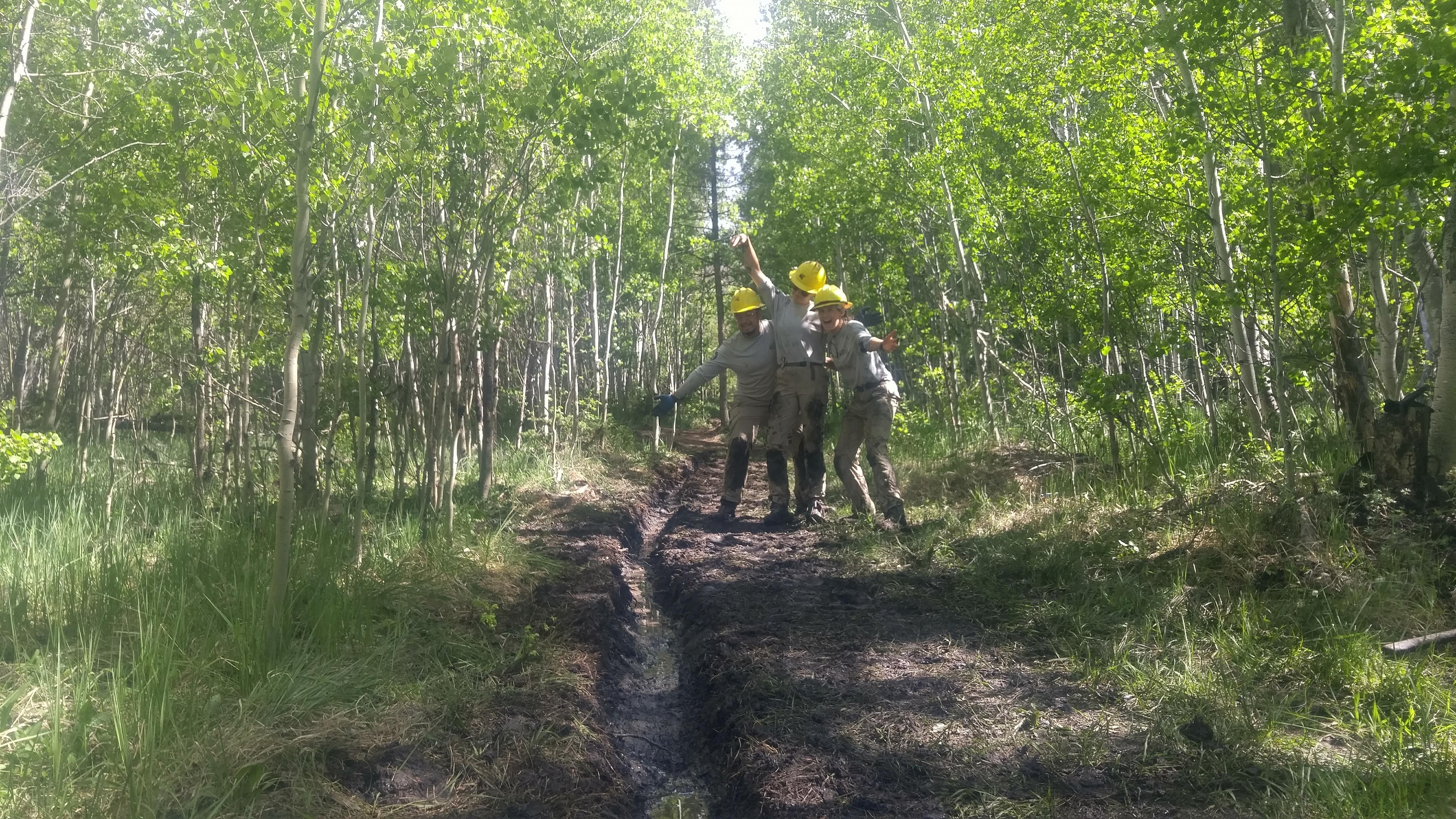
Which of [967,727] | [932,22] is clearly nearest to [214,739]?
[967,727]

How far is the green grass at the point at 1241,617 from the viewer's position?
2875 mm

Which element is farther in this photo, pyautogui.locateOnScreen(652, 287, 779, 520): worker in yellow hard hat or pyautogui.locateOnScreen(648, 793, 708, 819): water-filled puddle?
pyautogui.locateOnScreen(652, 287, 779, 520): worker in yellow hard hat

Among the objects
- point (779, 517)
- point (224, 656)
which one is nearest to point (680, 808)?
point (224, 656)

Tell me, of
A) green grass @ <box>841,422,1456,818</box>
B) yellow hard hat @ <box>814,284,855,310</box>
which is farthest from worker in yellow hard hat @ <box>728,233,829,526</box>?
green grass @ <box>841,422,1456,818</box>

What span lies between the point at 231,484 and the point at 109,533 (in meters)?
2.57

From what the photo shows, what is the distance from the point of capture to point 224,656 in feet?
11.9

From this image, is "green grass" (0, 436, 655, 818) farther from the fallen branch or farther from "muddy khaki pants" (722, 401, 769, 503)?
the fallen branch

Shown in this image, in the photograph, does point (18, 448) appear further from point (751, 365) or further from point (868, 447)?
point (868, 447)

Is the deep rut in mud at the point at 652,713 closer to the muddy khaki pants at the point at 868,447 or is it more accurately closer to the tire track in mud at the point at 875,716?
the tire track in mud at the point at 875,716

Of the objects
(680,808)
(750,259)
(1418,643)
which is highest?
(750,259)

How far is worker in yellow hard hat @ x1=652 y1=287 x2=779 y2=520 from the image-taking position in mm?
8250

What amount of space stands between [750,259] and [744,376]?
1109 mm

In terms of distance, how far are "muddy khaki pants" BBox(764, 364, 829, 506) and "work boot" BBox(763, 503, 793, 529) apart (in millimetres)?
31

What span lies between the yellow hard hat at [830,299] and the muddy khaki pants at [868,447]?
819 mm
